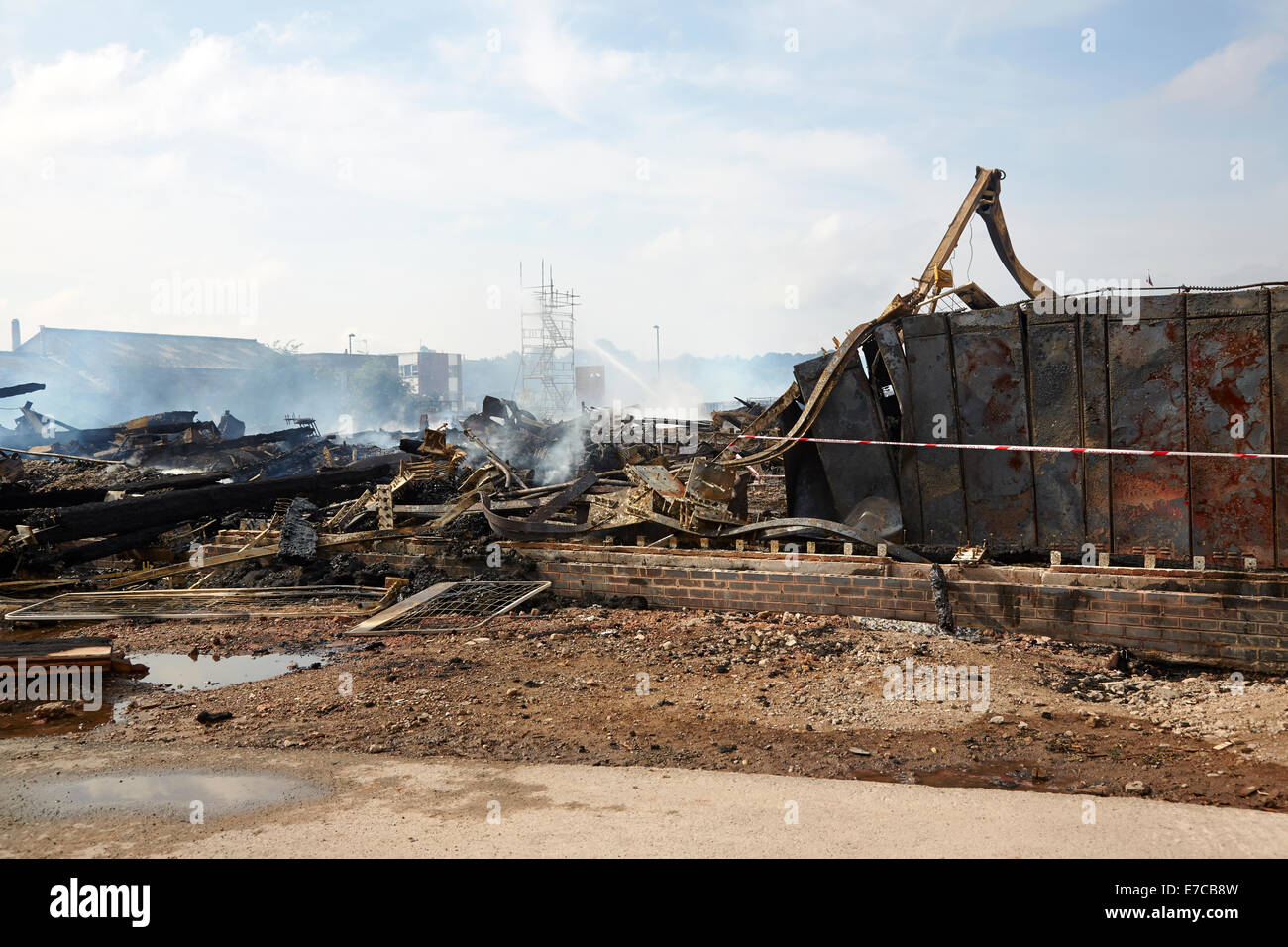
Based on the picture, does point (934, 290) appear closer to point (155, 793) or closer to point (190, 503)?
point (155, 793)

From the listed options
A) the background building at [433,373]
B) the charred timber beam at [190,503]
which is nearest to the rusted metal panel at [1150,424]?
the charred timber beam at [190,503]

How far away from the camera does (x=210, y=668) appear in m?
7.00

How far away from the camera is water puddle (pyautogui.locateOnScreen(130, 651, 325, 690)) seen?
659 cm

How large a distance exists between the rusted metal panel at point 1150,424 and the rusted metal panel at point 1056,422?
12.7 inches

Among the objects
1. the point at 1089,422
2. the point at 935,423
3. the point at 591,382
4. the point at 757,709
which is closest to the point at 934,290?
the point at 935,423

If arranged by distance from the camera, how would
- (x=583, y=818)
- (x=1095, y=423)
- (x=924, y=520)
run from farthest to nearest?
(x=924, y=520)
(x=1095, y=423)
(x=583, y=818)

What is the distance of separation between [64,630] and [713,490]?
21.9 feet

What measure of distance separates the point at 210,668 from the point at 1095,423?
8.28 metres

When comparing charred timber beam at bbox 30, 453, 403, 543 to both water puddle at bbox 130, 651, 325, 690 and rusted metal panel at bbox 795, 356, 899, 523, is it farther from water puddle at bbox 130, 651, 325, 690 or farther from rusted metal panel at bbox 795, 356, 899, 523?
rusted metal panel at bbox 795, 356, 899, 523

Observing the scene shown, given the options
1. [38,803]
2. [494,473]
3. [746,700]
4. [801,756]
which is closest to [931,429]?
[746,700]

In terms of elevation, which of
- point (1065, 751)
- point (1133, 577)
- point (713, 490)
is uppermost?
point (713, 490)

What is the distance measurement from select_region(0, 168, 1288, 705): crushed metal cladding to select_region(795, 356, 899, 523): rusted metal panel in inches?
1.0

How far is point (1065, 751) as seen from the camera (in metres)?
4.91
